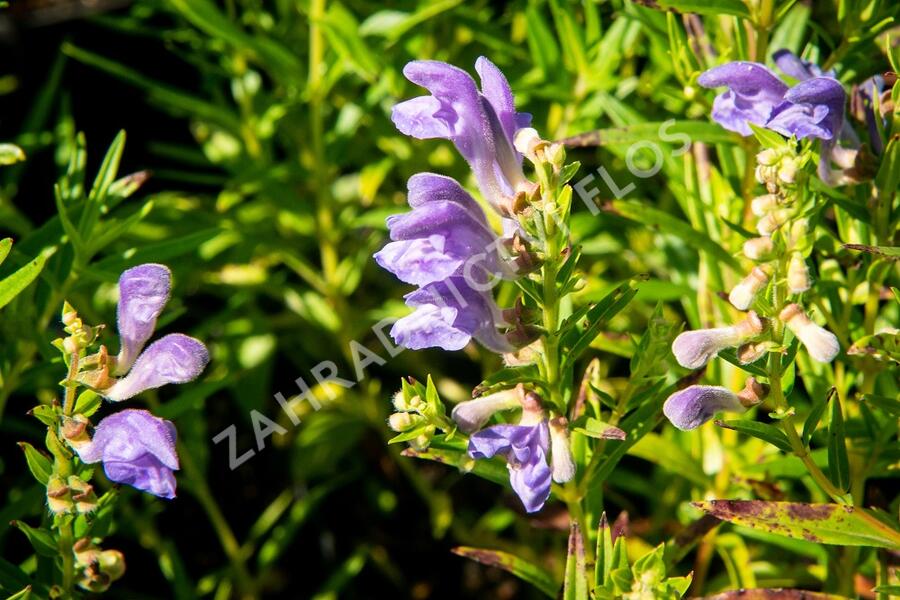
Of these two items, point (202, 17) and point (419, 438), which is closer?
point (419, 438)

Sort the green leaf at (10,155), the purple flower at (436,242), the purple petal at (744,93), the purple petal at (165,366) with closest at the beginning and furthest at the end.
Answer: the purple flower at (436,242) < the purple petal at (165,366) < the purple petal at (744,93) < the green leaf at (10,155)

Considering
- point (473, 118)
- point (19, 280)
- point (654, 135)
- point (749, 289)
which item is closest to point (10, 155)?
point (19, 280)

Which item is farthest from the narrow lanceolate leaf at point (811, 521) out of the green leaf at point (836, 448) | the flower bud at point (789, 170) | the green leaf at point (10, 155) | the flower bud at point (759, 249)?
the green leaf at point (10, 155)

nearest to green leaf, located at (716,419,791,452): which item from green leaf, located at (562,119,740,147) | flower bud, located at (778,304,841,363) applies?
flower bud, located at (778,304,841,363)

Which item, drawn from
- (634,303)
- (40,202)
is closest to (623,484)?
(634,303)

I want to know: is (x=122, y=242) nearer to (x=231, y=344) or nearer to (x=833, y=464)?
(x=231, y=344)

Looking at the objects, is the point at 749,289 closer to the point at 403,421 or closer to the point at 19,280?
the point at 403,421

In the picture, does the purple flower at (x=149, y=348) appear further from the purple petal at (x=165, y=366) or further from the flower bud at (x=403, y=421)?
the flower bud at (x=403, y=421)

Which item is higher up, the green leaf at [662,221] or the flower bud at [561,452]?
the green leaf at [662,221]
